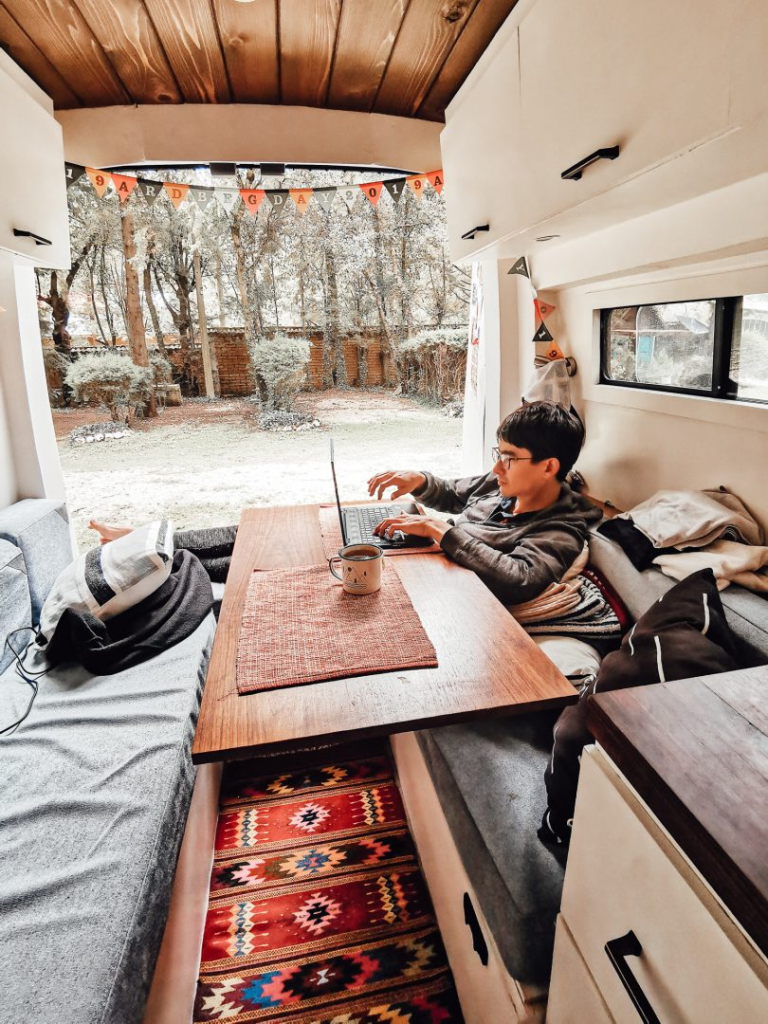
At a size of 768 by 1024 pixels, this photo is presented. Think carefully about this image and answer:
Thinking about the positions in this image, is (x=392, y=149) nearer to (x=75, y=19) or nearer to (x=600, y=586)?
(x=75, y=19)

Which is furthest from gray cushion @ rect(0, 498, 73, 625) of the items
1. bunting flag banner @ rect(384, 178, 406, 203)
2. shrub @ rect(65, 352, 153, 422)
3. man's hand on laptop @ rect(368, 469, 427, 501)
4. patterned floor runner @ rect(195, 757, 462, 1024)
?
bunting flag banner @ rect(384, 178, 406, 203)

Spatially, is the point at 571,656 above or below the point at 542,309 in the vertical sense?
below

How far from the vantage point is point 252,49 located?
1.76 m

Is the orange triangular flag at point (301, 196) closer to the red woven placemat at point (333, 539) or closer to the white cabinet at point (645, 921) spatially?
the red woven placemat at point (333, 539)

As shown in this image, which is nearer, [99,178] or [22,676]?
[22,676]

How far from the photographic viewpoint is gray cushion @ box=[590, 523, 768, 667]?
113 centimetres

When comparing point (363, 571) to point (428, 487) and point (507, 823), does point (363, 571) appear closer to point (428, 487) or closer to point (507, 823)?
point (507, 823)

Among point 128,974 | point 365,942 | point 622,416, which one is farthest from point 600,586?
point 128,974

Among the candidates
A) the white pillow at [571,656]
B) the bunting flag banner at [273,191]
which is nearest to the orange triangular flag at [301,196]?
the bunting flag banner at [273,191]

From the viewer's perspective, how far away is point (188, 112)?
2176 millimetres

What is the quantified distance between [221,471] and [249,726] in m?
2.36

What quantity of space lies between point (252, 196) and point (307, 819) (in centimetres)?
243

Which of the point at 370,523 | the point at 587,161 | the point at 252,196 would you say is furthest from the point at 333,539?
the point at 252,196

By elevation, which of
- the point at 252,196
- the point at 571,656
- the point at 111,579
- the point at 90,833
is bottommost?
the point at 90,833
